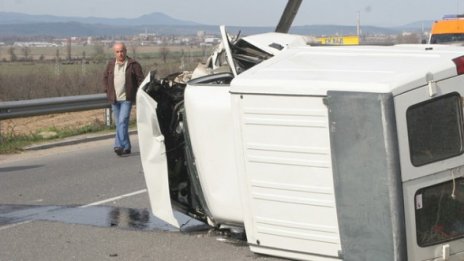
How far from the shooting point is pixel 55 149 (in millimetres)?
13844

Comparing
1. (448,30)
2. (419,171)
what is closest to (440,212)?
(419,171)

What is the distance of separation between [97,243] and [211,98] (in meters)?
1.83

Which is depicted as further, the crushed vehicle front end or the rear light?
the crushed vehicle front end

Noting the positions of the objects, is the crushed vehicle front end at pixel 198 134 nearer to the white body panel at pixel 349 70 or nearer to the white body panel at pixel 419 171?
the white body panel at pixel 349 70

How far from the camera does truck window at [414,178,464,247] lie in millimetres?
4906

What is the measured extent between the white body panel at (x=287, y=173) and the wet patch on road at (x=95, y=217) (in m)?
1.68

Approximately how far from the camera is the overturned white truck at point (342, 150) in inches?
187

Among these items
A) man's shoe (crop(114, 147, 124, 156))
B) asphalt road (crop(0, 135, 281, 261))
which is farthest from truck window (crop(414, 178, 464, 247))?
man's shoe (crop(114, 147, 124, 156))

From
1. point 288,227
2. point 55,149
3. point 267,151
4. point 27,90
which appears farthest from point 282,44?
point 27,90

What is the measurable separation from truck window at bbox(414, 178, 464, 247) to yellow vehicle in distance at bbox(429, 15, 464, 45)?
17.3 meters

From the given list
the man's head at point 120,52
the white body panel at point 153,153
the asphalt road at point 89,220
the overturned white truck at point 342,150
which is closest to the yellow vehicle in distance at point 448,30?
the man's head at point 120,52

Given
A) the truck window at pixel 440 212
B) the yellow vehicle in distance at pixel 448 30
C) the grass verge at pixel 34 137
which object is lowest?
the grass verge at pixel 34 137

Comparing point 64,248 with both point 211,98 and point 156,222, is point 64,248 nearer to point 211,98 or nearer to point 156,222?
point 156,222

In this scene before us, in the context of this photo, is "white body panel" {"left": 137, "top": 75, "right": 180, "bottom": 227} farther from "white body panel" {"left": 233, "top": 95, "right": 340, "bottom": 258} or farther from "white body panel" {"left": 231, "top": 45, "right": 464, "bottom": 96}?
"white body panel" {"left": 231, "top": 45, "right": 464, "bottom": 96}
